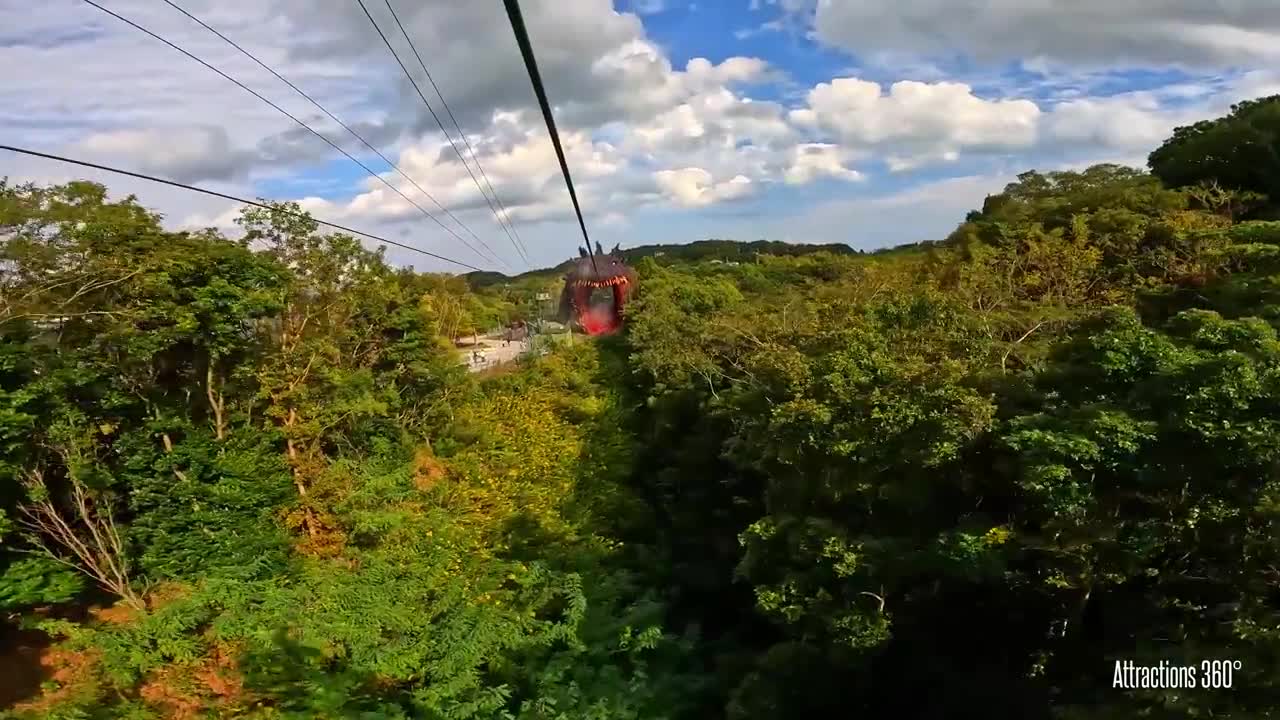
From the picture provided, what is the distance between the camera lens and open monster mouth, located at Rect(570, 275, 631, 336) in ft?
113

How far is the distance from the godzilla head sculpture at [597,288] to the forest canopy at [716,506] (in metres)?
16.0

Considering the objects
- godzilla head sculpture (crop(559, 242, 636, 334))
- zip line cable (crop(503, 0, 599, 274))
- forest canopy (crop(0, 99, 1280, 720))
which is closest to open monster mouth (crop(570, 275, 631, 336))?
godzilla head sculpture (crop(559, 242, 636, 334))

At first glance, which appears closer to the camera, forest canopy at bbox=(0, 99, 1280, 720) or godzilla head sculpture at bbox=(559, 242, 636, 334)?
forest canopy at bbox=(0, 99, 1280, 720)

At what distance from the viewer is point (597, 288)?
35.9m

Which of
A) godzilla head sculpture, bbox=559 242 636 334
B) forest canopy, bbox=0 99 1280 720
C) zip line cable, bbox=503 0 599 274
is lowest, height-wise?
forest canopy, bbox=0 99 1280 720

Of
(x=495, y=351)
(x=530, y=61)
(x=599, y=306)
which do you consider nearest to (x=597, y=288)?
(x=599, y=306)

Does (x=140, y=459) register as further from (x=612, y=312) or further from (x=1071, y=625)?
(x=612, y=312)

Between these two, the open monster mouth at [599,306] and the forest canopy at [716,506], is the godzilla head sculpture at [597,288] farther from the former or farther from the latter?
the forest canopy at [716,506]

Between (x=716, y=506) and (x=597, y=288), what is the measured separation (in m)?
20.8

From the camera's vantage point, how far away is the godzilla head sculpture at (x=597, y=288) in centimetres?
3303

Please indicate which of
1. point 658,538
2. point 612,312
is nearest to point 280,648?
point 658,538

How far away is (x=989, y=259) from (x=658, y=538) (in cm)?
871

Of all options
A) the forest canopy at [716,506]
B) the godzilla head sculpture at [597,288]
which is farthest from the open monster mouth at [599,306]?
the forest canopy at [716,506]

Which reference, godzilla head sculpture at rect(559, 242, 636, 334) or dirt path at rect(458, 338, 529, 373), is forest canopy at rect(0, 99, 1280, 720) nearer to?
godzilla head sculpture at rect(559, 242, 636, 334)
